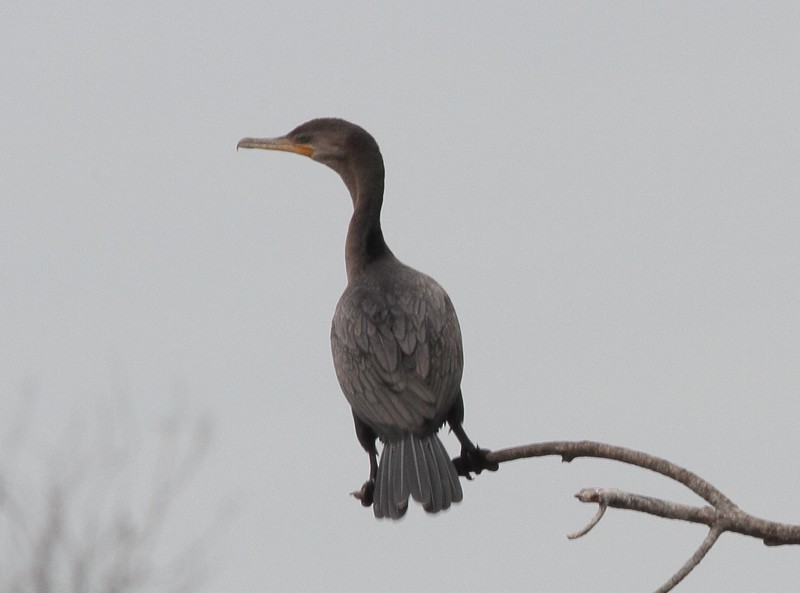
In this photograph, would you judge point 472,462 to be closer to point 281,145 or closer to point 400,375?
point 400,375

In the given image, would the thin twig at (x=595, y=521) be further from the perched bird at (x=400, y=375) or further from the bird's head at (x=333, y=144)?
the bird's head at (x=333, y=144)

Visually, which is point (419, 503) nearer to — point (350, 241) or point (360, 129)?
point (350, 241)

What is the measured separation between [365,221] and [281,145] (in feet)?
2.05

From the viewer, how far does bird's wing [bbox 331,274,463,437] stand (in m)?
7.31

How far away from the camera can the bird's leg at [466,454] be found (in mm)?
7172

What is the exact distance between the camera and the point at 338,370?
25.2ft

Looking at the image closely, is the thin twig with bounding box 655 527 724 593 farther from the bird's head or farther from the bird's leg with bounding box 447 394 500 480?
the bird's head

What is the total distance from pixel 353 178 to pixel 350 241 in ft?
1.25

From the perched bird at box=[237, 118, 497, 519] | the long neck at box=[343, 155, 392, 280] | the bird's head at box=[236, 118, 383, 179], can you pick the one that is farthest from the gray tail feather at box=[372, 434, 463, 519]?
the bird's head at box=[236, 118, 383, 179]

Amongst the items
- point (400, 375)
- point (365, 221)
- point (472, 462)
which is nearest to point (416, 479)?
point (472, 462)

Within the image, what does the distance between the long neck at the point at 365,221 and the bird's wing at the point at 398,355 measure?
385 mm

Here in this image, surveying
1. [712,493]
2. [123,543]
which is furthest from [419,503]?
[123,543]

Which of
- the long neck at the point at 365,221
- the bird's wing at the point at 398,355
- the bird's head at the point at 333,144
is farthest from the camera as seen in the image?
the bird's head at the point at 333,144

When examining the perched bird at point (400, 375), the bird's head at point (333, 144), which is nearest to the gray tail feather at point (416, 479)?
the perched bird at point (400, 375)
